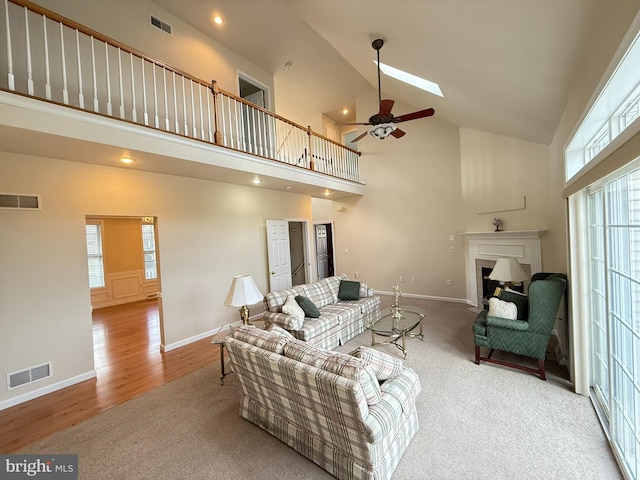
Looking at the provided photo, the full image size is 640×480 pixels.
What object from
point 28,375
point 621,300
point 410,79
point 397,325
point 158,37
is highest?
point 158,37

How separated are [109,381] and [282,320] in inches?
86.5

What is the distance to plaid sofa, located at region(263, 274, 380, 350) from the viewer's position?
11.5 feet

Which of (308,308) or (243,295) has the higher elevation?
(243,295)

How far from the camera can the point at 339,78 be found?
6445 millimetres

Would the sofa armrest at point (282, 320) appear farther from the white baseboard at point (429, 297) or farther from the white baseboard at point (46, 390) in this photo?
the white baseboard at point (429, 297)

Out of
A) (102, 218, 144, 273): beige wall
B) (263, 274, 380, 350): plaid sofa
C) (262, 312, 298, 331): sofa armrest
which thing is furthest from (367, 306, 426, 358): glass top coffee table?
(102, 218, 144, 273): beige wall

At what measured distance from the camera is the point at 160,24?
14.1 ft

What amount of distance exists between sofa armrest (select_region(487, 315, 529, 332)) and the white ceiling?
2321mm

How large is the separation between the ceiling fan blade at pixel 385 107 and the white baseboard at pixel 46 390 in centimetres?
500

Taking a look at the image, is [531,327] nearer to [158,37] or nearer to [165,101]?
[165,101]

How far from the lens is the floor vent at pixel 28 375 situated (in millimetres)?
2871

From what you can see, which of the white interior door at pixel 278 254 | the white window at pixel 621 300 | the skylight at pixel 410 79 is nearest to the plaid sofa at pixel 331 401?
the white window at pixel 621 300

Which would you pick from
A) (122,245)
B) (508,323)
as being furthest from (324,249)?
(508,323)

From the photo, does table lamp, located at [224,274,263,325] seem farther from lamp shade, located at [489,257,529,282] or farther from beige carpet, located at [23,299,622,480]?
lamp shade, located at [489,257,529,282]
